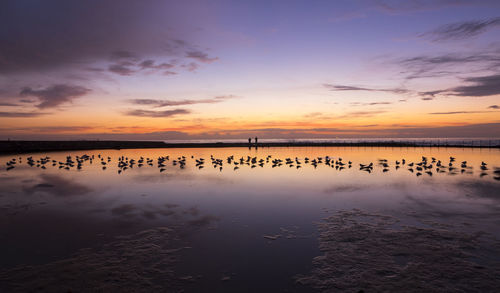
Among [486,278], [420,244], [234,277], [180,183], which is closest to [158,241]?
[234,277]

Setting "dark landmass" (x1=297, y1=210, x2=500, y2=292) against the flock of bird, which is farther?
the flock of bird

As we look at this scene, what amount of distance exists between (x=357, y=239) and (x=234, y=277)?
470 cm

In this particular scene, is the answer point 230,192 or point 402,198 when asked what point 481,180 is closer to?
Result: point 402,198

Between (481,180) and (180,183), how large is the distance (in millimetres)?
24660

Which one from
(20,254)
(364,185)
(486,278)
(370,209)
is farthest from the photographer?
(364,185)

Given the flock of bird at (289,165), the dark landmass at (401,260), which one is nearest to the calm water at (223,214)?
the dark landmass at (401,260)

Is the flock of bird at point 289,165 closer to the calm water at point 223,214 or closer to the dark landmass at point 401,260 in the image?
Result: the calm water at point 223,214

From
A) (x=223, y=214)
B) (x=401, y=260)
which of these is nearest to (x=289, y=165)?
(x=223, y=214)

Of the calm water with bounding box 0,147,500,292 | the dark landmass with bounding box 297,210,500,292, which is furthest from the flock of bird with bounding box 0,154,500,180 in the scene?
the dark landmass with bounding box 297,210,500,292

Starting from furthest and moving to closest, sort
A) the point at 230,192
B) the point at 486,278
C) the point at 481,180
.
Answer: the point at 481,180
the point at 230,192
the point at 486,278

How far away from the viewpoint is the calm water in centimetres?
788

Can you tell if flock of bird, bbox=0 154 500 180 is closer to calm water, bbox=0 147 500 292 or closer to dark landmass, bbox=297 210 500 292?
calm water, bbox=0 147 500 292

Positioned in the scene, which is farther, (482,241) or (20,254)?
(482,241)

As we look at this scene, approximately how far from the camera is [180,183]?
21.9m
